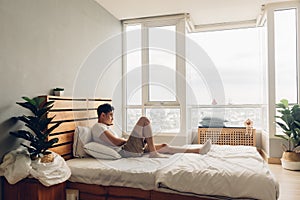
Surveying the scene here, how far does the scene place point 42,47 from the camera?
8.76 feet

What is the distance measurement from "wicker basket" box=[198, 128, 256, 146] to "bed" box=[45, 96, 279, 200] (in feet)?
5.77

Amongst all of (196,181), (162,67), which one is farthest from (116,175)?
(162,67)

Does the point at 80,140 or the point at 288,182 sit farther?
the point at 288,182

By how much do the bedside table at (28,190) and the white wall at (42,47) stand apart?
311mm

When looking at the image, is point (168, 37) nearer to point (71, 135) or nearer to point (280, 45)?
point (280, 45)

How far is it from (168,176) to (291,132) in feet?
8.07

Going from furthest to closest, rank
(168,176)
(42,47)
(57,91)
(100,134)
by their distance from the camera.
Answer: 1. (100,134)
2. (57,91)
3. (42,47)
4. (168,176)

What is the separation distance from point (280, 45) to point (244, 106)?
4.12 feet

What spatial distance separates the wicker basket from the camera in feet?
14.7

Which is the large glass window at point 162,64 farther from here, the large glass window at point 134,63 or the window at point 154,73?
the large glass window at point 134,63

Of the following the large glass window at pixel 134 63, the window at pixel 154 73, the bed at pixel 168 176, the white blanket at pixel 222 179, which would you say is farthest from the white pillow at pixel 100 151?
the large glass window at pixel 134 63

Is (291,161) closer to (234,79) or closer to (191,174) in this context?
(234,79)

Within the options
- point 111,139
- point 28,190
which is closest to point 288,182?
point 111,139

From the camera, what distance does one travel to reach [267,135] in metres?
4.12
